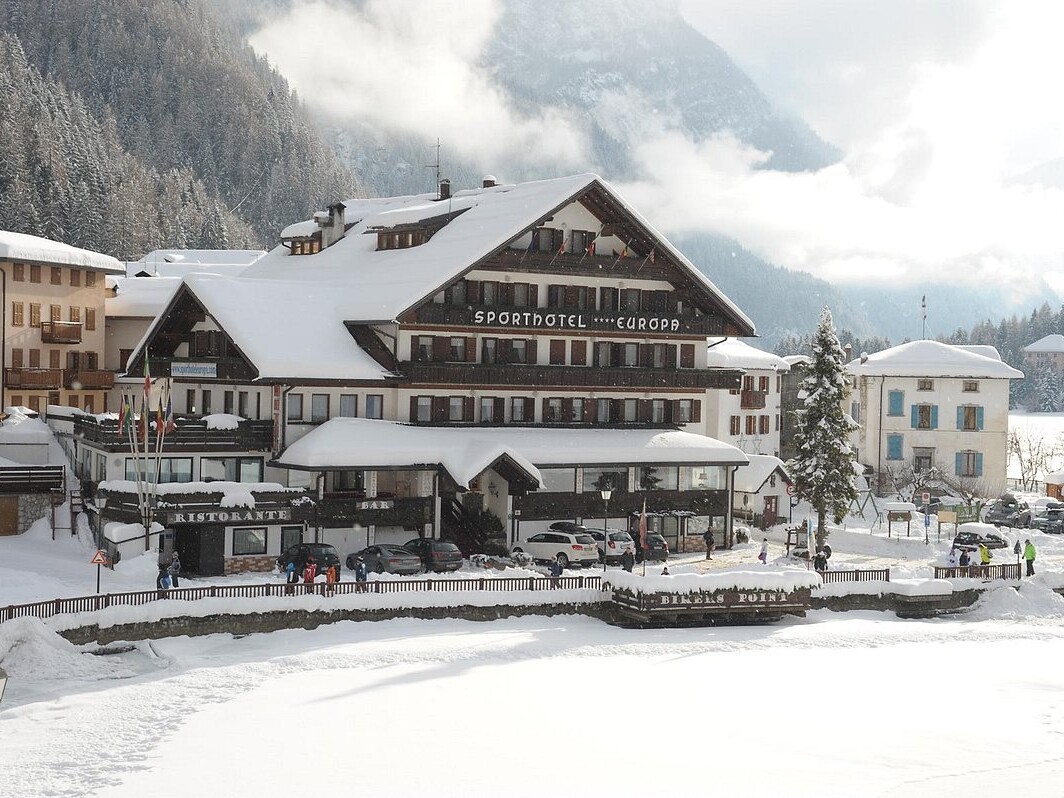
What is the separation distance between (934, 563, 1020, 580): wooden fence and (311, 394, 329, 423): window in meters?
28.2

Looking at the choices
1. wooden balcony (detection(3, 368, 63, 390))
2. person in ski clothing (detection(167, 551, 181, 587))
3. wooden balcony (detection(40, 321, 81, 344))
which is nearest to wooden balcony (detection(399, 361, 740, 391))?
person in ski clothing (detection(167, 551, 181, 587))

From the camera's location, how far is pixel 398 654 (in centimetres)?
4194

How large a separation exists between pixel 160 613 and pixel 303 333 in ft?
67.7

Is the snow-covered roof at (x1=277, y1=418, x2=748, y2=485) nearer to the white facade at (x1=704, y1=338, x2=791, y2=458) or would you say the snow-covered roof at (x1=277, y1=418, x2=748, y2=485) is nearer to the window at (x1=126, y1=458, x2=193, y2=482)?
Answer: the window at (x1=126, y1=458, x2=193, y2=482)

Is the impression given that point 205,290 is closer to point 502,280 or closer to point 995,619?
point 502,280

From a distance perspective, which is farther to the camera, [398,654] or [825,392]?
[825,392]

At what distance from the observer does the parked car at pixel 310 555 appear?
51.8 m

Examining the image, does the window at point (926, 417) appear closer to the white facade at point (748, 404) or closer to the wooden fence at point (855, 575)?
the white facade at point (748, 404)

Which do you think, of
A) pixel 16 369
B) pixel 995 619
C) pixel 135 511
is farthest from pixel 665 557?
pixel 16 369

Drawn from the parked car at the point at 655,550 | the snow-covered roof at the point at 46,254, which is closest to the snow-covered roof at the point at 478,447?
the parked car at the point at 655,550

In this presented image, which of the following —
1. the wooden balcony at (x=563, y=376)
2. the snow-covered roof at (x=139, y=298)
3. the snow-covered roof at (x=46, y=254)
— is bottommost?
the wooden balcony at (x=563, y=376)

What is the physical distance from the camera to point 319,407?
59.3 meters

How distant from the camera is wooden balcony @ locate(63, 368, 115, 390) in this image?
76.4 meters

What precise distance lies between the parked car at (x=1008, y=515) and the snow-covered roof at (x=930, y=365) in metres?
15.8
